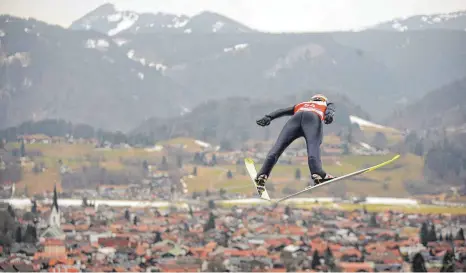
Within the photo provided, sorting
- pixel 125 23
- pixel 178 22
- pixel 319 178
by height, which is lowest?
pixel 319 178

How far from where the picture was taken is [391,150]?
76250 mm

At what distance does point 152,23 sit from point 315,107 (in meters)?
145

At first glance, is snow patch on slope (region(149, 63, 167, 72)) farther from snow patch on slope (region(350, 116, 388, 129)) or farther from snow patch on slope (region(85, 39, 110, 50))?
snow patch on slope (region(350, 116, 388, 129))

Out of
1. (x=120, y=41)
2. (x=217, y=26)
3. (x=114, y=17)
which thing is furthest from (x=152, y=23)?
(x=120, y=41)

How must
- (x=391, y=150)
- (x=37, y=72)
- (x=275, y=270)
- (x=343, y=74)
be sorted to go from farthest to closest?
(x=343, y=74), (x=37, y=72), (x=391, y=150), (x=275, y=270)

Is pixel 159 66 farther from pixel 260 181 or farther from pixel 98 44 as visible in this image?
pixel 260 181

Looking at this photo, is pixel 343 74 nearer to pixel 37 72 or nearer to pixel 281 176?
pixel 37 72

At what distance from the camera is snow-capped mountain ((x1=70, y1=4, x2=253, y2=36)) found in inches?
5541

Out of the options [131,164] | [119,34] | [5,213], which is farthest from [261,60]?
[5,213]

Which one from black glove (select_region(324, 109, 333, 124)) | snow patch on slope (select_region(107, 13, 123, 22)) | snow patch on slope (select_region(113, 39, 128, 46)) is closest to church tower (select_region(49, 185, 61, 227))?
black glove (select_region(324, 109, 333, 124))

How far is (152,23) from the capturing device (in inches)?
6029

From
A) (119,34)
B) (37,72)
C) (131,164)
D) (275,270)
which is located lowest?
(275,270)

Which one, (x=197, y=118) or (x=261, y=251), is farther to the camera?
(x=197, y=118)

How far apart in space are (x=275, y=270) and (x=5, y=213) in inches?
660
